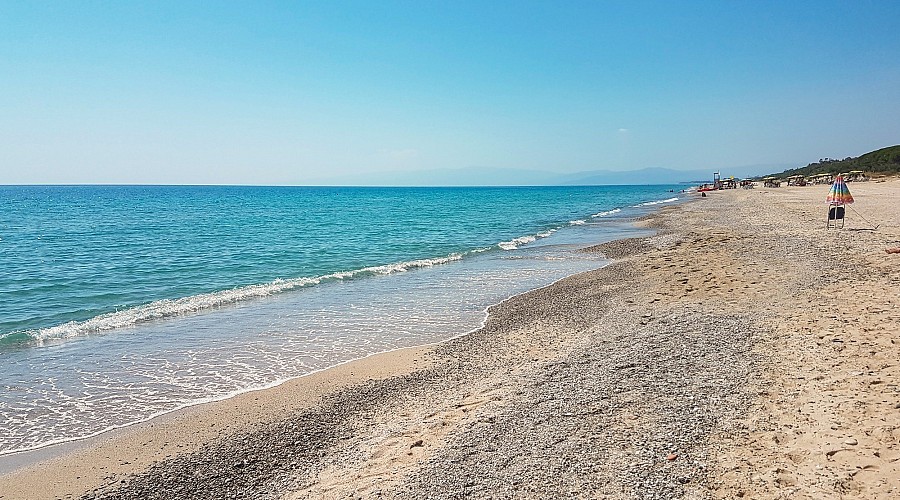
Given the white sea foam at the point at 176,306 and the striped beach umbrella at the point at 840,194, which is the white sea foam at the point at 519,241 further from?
the striped beach umbrella at the point at 840,194

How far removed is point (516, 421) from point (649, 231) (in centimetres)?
3027

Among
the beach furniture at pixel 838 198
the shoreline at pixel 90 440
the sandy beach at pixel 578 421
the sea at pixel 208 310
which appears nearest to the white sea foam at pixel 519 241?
the sea at pixel 208 310

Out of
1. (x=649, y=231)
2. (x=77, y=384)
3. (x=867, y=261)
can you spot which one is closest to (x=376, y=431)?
(x=77, y=384)

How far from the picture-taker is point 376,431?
23.8 feet

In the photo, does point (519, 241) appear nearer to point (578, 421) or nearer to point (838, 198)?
point (838, 198)

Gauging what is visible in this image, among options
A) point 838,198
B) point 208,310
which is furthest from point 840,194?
point 208,310

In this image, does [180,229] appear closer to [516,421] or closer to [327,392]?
[327,392]

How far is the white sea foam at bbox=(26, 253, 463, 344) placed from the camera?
13.5 metres

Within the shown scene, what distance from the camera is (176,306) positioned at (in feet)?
52.8

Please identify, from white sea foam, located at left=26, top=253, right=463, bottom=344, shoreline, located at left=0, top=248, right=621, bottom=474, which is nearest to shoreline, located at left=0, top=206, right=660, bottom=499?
shoreline, located at left=0, top=248, right=621, bottom=474

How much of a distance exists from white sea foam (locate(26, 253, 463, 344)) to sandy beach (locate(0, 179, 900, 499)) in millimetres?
7330

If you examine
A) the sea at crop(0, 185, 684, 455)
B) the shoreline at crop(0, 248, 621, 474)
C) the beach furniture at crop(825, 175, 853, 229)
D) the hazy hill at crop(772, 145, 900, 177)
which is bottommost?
the shoreline at crop(0, 248, 621, 474)

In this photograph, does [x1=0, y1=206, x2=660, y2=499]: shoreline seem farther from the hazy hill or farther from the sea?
the hazy hill

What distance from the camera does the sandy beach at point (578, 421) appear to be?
5.18 meters
